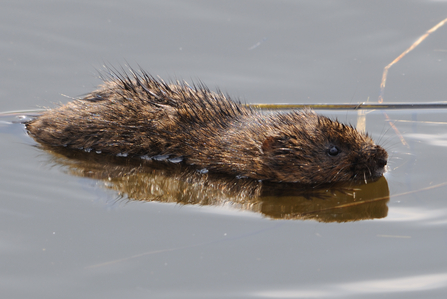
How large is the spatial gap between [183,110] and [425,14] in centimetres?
451

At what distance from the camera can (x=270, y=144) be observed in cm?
544

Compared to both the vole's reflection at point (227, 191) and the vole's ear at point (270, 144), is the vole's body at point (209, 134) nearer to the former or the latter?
the vole's ear at point (270, 144)

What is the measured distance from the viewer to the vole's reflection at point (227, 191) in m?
4.90

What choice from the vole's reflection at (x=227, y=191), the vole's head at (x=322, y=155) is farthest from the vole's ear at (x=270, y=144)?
the vole's reflection at (x=227, y=191)

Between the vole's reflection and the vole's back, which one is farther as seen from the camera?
the vole's back

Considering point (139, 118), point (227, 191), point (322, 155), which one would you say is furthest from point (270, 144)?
point (139, 118)

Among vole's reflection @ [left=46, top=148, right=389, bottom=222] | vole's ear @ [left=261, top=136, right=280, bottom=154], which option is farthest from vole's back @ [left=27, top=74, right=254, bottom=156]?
vole's ear @ [left=261, top=136, right=280, bottom=154]

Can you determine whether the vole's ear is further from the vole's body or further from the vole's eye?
the vole's eye

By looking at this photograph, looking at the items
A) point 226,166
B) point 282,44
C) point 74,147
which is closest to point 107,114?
point 74,147

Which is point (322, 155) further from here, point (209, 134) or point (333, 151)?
point (209, 134)

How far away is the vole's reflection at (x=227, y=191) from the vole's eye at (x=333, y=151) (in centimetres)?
31

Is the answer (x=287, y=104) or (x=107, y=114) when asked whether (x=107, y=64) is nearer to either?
(x=107, y=114)

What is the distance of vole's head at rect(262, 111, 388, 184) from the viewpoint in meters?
5.37

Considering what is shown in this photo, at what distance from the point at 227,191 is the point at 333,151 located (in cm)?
106
